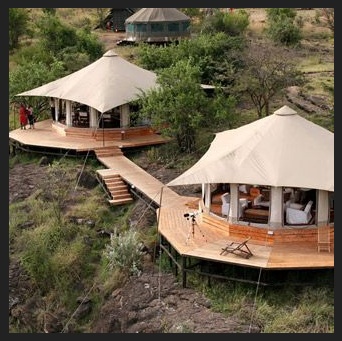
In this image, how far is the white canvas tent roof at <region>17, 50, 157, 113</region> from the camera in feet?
93.1

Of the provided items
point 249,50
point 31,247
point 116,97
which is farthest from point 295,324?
point 249,50

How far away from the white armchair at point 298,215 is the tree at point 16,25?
109 ft

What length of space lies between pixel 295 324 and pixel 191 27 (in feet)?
130

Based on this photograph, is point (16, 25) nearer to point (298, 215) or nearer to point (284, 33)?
point (284, 33)

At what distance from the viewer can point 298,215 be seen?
18734 mm

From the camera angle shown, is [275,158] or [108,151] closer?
[275,158]

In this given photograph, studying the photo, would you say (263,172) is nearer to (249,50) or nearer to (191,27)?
(249,50)

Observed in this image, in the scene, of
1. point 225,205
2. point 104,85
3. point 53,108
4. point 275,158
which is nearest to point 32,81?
point 53,108

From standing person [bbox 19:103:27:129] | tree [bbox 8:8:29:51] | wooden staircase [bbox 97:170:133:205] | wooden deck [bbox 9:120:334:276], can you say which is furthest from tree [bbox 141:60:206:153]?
tree [bbox 8:8:29:51]

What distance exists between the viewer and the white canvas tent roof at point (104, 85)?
1117 inches

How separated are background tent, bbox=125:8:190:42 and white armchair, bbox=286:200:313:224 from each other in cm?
3176

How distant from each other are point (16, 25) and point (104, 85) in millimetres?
21519

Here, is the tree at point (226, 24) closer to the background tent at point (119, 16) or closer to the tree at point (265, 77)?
the background tent at point (119, 16)

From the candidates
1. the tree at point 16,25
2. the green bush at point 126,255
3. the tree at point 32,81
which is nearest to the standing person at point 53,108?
the tree at point 32,81
